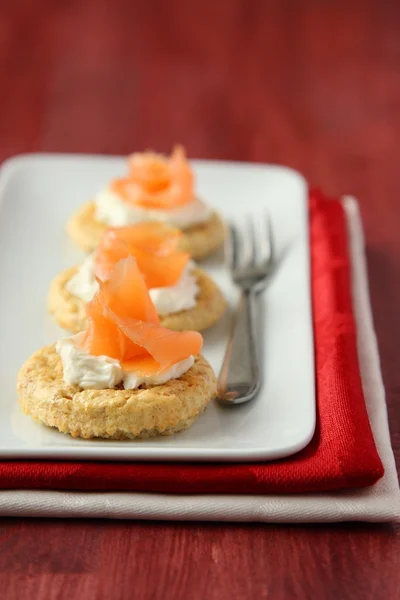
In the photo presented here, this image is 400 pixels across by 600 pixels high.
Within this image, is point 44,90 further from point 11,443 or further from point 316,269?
point 11,443

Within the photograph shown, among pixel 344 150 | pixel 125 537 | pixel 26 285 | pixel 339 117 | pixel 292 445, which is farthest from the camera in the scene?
pixel 339 117

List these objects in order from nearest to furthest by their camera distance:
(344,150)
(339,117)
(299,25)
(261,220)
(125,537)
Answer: (125,537), (261,220), (344,150), (339,117), (299,25)

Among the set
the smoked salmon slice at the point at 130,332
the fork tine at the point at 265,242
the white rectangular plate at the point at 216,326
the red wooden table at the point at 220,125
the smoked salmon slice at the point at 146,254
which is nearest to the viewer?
the red wooden table at the point at 220,125

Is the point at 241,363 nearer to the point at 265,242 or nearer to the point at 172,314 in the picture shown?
the point at 172,314

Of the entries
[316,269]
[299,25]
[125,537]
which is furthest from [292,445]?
[299,25]

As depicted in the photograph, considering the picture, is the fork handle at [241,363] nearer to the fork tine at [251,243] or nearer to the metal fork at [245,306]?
the metal fork at [245,306]

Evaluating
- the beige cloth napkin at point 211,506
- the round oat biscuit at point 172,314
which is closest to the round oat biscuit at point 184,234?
the round oat biscuit at point 172,314
